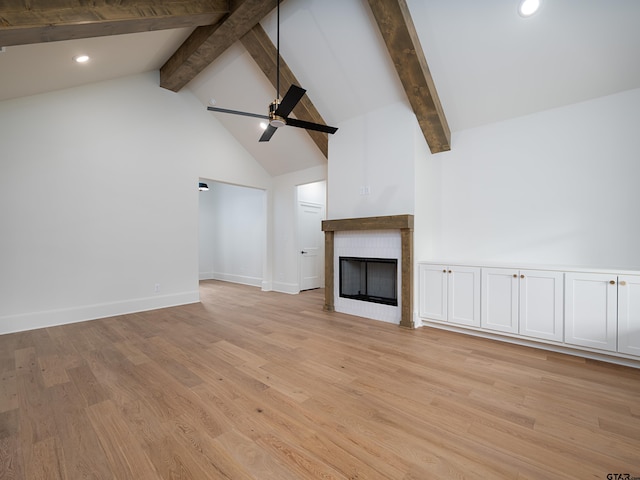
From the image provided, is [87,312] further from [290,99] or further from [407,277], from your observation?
[407,277]

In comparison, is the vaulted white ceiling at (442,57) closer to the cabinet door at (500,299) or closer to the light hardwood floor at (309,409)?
the cabinet door at (500,299)

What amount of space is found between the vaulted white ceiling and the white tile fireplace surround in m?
1.74

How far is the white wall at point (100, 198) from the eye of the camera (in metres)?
3.66

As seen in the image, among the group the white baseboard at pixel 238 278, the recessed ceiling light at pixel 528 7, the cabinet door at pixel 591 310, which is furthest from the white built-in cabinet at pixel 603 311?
the white baseboard at pixel 238 278

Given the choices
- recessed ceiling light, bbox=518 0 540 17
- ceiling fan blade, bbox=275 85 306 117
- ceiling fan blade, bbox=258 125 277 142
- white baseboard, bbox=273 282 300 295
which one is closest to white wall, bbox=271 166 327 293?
white baseboard, bbox=273 282 300 295

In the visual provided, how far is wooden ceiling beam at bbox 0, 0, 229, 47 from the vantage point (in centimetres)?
211

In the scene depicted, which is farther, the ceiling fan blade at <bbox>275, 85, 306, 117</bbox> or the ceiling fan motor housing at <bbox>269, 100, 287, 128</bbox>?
the ceiling fan motor housing at <bbox>269, 100, 287, 128</bbox>

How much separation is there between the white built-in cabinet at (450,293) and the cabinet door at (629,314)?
3.67 feet

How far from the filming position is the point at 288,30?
3613 mm

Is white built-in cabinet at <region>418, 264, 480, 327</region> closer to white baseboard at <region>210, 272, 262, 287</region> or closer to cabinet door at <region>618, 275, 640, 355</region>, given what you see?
cabinet door at <region>618, 275, 640, 355</region>

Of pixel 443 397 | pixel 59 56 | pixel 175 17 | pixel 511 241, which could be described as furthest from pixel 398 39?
pixel 59 56

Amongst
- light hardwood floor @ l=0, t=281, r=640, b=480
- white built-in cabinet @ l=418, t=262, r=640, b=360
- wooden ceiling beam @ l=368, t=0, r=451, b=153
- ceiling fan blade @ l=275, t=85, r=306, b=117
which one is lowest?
light hardwood floor @ l=0, t=281, r=640, b=480

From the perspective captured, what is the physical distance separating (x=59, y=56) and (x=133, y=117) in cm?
147

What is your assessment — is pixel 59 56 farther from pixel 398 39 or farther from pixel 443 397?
pixel 443 397
